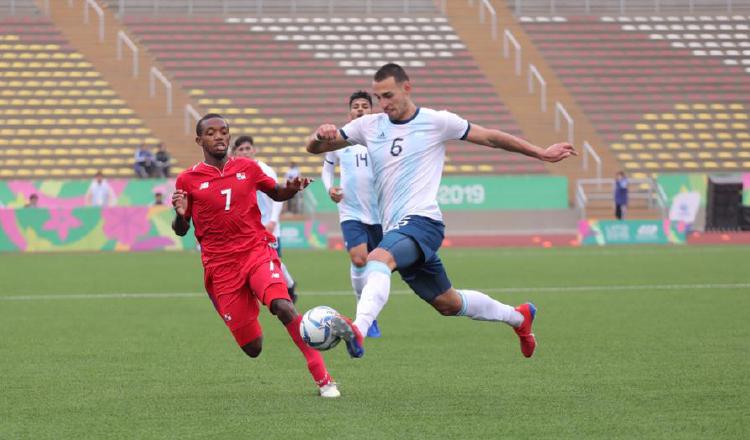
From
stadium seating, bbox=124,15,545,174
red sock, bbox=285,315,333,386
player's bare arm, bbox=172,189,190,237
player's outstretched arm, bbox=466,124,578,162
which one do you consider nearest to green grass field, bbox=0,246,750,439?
red sock, bbox=285,315,333,386

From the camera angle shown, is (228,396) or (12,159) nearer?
(228,396)

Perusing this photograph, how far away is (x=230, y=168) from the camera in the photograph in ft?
26.8

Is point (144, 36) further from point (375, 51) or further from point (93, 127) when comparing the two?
point (375, 51)

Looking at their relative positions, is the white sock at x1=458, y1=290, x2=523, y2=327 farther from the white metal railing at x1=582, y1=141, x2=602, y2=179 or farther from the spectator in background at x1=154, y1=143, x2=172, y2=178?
the white metal railing at x1=582, y1=141, x2=602, y2=179

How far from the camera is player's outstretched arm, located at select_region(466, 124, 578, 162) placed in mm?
7781

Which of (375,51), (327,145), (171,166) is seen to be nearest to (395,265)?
(327,145)

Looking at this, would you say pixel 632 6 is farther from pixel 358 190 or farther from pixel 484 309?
pixel 484 309

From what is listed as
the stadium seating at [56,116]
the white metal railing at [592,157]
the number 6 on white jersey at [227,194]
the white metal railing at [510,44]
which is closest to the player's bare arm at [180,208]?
the number 6 on white jersey at [227,194]

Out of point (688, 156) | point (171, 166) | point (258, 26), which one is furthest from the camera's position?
point (258, 26)

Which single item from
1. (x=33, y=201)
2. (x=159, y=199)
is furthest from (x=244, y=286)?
(x=33, y=201)

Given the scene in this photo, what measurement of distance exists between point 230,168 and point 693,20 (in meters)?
38.2

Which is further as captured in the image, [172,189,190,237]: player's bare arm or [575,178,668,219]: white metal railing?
[575,178,668,219]: white metal railing

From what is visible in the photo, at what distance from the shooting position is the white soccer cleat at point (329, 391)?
7.68 metres

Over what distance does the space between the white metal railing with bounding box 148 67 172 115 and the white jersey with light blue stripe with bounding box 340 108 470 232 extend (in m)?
30.5
